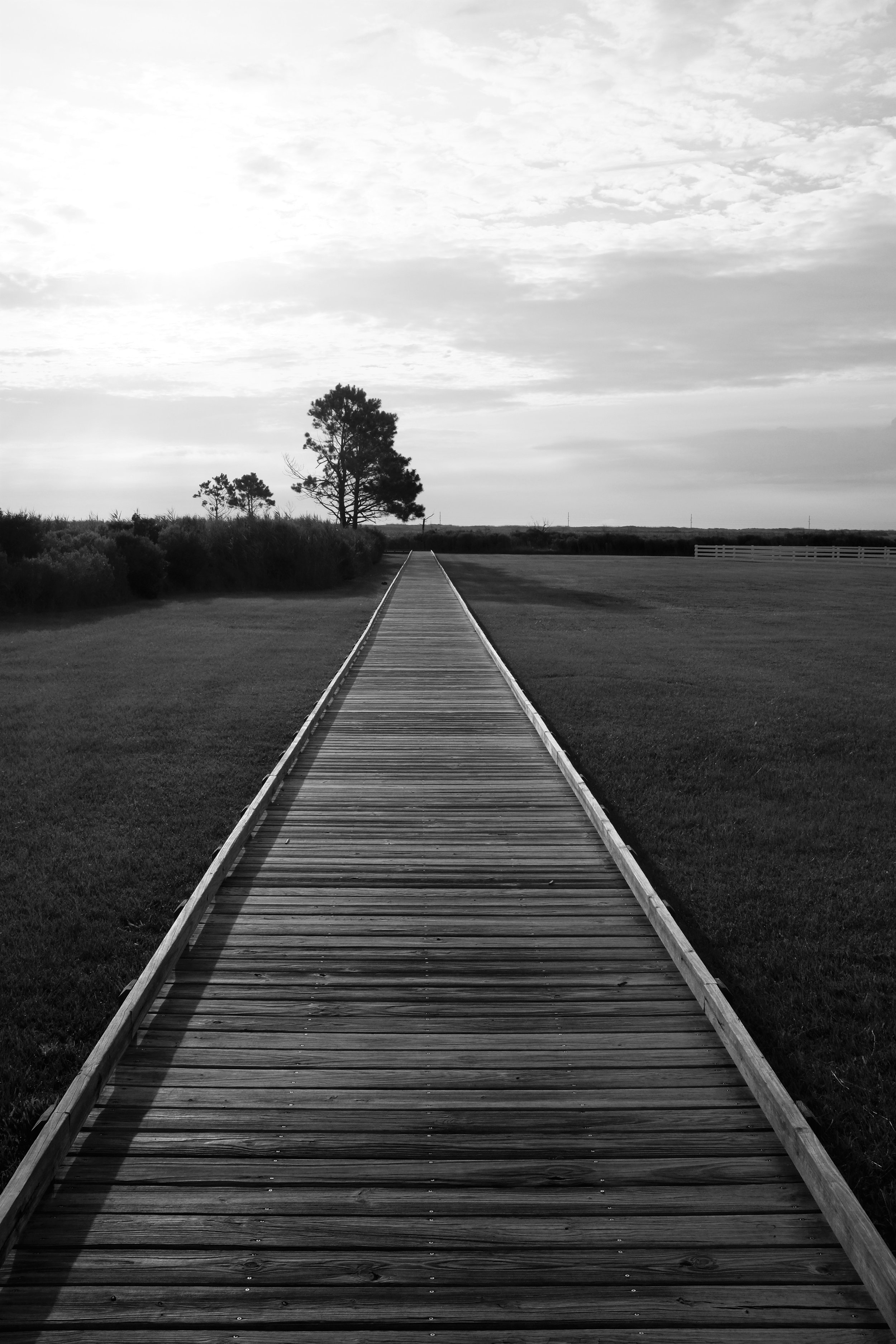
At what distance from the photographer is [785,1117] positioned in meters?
3.40

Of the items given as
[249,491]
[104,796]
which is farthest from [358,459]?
[104,796]

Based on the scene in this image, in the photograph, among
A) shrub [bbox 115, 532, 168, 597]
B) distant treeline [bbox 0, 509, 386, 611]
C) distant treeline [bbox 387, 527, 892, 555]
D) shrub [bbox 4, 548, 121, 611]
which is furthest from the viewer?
distant treeline [bbox 387, 527, 892, 555]

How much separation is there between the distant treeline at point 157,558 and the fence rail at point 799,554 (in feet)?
99.7

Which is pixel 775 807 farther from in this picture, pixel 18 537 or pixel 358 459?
pixel 358 459

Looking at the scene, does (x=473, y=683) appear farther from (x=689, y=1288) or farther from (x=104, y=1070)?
(x=689, y=1288)

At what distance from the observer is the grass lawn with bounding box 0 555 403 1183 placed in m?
4.70

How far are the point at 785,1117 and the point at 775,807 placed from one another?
16.7ft

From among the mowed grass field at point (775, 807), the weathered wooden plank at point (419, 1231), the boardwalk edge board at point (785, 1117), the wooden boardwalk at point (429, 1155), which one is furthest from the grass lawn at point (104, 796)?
the mowed grass field at point (775, 807)

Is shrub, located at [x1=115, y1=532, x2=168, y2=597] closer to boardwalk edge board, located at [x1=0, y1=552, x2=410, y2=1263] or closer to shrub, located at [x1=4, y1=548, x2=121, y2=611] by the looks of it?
shrub, located at [x1=4, y1=548, x2=121, y2=611]

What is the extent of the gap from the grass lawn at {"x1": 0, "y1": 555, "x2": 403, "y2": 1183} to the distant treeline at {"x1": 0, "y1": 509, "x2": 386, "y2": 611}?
5.35 m

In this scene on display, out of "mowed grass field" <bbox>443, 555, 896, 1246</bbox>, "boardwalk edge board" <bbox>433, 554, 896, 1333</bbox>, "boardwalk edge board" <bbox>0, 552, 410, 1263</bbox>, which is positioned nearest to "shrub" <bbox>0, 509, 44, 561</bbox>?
"mowed grass field" <bbox>443, 555, 896, 1246</bbox>

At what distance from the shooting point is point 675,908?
19.7 ft

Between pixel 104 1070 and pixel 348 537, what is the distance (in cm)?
3658

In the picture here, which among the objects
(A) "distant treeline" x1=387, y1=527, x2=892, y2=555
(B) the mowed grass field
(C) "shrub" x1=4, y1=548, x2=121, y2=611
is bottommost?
(B) the mowed grass field
